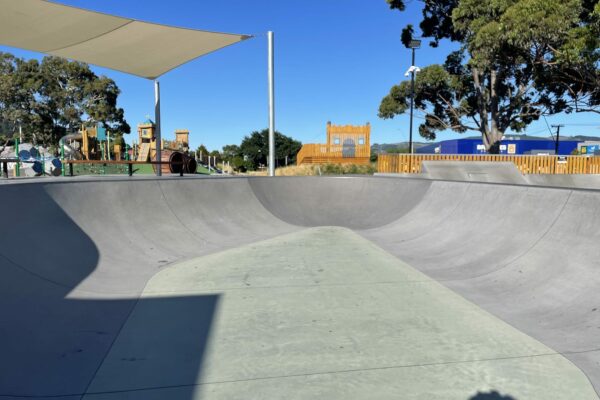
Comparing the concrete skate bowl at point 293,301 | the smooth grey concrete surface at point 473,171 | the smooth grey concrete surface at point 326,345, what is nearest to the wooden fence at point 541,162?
the smooth grey concrete surface at point 473,171

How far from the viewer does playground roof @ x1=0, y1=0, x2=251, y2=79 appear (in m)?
8.17

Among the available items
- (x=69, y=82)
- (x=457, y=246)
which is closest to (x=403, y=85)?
(x=457, y=246)

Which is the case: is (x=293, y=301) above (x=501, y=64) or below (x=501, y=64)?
below

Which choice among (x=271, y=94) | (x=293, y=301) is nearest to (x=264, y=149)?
(x=271, y=94)

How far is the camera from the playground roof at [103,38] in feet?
26.8

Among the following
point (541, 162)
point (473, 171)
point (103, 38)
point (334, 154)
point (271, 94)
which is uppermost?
point (103, 38)

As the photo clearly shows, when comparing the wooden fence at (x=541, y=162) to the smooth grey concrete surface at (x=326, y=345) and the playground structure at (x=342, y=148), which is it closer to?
the playground structure at (x=342, y=148)

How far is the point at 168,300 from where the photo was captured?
3.73m

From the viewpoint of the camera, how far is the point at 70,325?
9.84 ft

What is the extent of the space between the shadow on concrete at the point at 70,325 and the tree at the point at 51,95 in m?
43.5

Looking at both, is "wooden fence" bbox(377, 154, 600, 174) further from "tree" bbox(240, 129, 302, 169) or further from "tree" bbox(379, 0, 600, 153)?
"tree" bbox(240, 129, 302, 169)

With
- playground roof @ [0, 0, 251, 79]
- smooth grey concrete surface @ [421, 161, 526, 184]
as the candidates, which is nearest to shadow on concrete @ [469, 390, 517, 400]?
playground roof @ [0, 0, 251, 79]

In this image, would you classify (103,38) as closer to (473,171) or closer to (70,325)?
(70,325)

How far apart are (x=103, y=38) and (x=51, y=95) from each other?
39.9 meters
